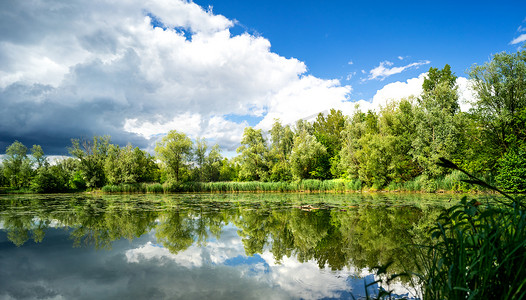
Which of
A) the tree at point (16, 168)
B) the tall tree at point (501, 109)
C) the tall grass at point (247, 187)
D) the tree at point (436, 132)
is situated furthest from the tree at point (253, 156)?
the tree at point (16, 168)

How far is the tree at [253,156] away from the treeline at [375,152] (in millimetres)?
171

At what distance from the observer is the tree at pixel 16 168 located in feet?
151

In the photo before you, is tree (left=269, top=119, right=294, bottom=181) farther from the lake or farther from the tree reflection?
the lake

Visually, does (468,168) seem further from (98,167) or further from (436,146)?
(98,167)

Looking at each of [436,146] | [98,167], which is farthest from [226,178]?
[436,146]

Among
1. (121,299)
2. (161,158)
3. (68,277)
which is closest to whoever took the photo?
(121,299)

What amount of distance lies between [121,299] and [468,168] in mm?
25646

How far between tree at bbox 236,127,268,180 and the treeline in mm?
171

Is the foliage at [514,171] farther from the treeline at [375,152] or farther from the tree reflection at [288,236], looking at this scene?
the tree reflection at [288,236]

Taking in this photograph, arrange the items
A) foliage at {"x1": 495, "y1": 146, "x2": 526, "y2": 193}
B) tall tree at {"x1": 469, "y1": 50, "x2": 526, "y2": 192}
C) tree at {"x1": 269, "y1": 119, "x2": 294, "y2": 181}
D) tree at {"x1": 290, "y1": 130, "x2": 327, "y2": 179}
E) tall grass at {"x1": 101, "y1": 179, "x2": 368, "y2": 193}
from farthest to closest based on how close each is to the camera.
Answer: tree at {"x1": 269, "y1": 119, "x2": 294, "y2": 181}
tree at {"x1": 290, "y1": 130, "x2": 327, "y2": 179}
tall grass at {"x1": 101, "y1": 179, "x2": 368, "y2": 193}
tall tree at {"x1": 469, "y1": 50, "x2": 526, "y2": 192}
foliage at {"x1": 495, "y1": 146, "x2": 526, "y2": 193}

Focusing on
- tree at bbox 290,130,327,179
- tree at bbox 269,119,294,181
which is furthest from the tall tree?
tree at bbox 269,119,294,181

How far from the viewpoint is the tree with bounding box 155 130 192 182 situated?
39.9 meters

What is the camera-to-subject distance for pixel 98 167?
1741 inches

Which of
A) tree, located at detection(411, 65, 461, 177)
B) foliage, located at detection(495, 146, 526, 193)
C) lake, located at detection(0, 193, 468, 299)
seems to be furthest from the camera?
tree, located at detection(411, 65, 461, 177)
